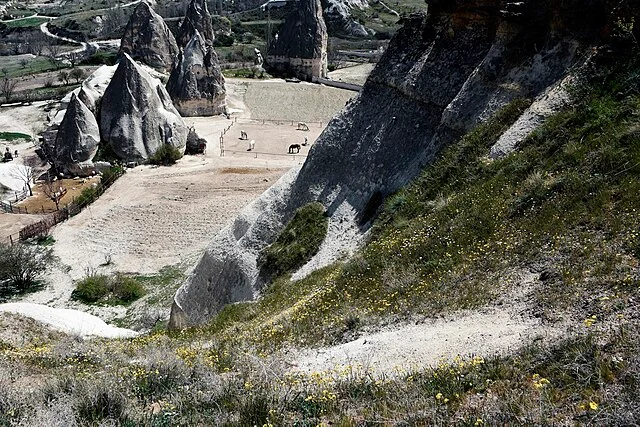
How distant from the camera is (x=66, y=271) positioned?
24625 millimetres

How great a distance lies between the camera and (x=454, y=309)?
8430 millimetres

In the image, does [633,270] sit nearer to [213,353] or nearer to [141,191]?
[213,353]

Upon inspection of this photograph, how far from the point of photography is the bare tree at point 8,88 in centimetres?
6006

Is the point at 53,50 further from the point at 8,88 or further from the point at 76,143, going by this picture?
the point at 76,143

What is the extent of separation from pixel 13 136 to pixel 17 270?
29.4 metres

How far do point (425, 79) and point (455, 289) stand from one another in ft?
30.5

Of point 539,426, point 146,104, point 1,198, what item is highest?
point 539,426

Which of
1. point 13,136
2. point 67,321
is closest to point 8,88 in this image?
point 13,136

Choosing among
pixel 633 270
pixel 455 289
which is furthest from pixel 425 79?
pixel 633 270

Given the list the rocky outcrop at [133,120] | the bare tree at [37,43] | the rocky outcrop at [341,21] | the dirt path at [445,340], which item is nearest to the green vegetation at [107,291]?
the dirt path at [445,340]

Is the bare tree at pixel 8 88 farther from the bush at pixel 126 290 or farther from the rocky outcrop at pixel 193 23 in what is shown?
the bush at pixel 126 290

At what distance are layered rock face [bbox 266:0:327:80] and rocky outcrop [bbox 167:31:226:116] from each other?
62.2ft

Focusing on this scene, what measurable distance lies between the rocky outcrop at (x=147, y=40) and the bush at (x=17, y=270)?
49586 millimetres

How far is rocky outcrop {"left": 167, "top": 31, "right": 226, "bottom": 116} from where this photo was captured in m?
53.4
